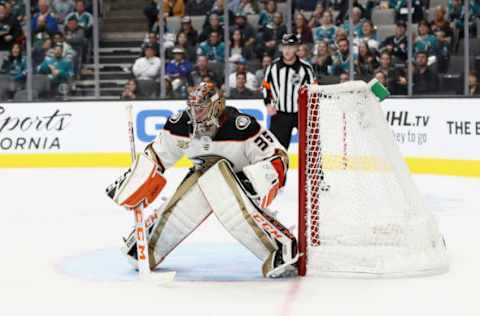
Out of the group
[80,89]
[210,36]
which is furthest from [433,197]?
[80,89]

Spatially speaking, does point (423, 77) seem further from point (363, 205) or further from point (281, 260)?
point (281, 260)

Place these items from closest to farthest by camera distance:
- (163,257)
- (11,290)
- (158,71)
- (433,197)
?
(11,290) → (163,257) → (433,197) → (158,71)

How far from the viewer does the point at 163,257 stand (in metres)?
4.92

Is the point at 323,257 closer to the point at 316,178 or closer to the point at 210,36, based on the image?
the point at 316,178

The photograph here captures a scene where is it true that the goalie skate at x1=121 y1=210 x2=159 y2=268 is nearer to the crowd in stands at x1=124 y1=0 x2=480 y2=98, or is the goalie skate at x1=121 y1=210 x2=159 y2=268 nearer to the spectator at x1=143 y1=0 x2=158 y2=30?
the crowd in stands at x1=124 y1=0 x2=480 y2=98

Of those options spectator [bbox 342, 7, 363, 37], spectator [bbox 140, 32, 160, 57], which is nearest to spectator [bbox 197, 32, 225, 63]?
spectator [bbox 140, 32, 160, 57]

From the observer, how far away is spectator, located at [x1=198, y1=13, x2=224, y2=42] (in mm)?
11258

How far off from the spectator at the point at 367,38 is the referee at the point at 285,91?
2.89 m

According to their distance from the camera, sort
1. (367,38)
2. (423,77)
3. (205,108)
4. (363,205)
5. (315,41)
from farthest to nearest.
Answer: (315,41), (367,38), (423,77), (363,205), (205,108)

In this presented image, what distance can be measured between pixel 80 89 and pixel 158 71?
900 millimetres

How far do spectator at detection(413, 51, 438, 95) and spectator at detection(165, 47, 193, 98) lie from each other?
2458mm

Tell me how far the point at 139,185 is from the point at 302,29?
6763mm

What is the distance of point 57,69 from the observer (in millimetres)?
11375

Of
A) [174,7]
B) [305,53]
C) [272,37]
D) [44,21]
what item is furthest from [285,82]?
[44,21]
